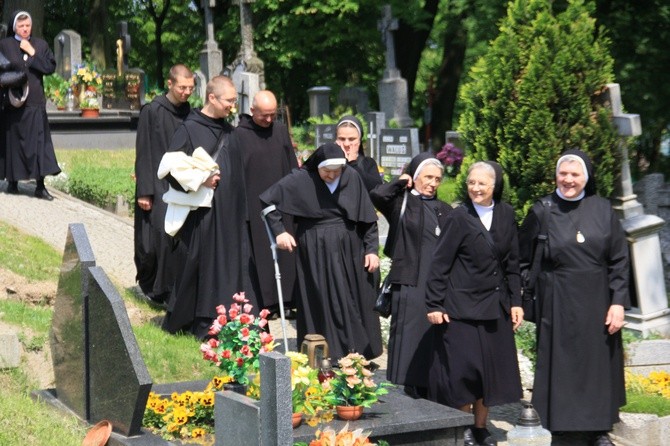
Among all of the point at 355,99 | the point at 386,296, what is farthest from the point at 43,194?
the point at 355,99

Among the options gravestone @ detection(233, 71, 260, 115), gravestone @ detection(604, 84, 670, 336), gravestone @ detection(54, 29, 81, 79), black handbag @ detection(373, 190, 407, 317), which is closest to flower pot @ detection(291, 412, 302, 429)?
black handbag @ detection(373, 190, 407, 317)

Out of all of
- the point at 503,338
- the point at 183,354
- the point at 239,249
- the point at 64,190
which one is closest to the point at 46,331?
the point at 183,354

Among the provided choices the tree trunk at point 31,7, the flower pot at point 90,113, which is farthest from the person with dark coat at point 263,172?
the tree trunk at point 31,7

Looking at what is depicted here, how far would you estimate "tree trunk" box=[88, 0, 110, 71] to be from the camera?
127 ft

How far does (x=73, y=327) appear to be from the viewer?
7.46 meters

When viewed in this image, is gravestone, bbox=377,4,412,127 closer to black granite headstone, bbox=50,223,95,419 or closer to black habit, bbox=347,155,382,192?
black habit, bbox=347,155,382,192

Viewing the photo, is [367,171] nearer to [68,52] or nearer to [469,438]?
[469,438]

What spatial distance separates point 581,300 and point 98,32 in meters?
32.4

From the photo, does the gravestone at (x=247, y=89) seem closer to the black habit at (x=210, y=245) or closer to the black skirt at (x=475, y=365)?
the black habit at (x=210, y=245)

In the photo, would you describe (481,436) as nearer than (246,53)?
Yes

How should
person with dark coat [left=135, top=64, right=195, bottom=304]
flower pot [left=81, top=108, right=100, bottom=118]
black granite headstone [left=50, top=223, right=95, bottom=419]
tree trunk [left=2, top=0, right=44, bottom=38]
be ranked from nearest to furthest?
black granite headstone [left=50, top=223, right=95, bottom=419]
person with dark coat [left=135, top=64, right=195, bottom=304]
flower pot [left=81, top=108, right=100, bottom=118]
tree trunk [left=2, top=0, right=44, bottom=38]

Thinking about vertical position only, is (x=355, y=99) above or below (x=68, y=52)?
below

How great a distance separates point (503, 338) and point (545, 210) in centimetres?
92

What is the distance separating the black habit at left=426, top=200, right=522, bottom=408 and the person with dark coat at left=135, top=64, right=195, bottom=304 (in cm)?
350
